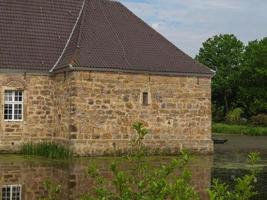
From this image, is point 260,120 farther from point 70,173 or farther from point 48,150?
point 70,173

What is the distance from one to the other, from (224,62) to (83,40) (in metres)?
36.1

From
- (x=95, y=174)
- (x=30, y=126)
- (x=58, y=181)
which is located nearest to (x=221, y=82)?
(x=30, y=126)

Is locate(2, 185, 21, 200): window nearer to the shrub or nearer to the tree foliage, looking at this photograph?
the tree foliage

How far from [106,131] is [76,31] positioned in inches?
192

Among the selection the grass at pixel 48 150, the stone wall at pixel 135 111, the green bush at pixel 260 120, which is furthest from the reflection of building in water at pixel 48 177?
the green bush at pixel 260 120

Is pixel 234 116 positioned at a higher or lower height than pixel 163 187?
lower

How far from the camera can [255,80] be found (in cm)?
4894

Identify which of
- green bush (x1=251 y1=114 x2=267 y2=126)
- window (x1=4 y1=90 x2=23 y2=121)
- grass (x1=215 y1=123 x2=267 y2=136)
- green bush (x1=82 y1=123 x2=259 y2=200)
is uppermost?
→ window (x1=4 y1=90 x2=23 y2=121)

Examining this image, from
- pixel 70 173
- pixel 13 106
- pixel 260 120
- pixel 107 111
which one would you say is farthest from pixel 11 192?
pixel 260 120

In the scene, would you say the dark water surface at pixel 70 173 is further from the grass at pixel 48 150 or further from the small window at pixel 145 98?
the small window at pixel 145 98

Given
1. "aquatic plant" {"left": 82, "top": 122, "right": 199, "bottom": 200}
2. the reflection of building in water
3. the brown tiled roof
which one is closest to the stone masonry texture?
the brown tiled roof

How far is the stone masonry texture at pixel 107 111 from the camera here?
66.4ft

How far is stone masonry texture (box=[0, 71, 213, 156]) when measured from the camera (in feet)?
66.4

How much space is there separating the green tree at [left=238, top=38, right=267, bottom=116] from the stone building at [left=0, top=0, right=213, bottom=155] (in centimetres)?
2553
